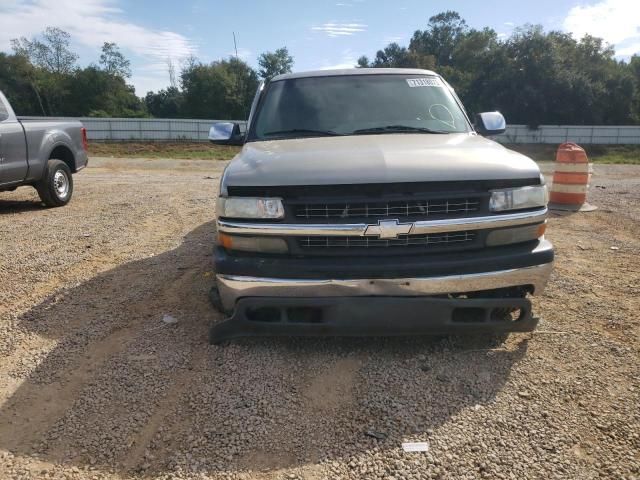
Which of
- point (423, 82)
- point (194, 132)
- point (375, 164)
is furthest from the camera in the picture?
point (194, 132)

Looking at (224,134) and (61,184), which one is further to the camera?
(61,184)

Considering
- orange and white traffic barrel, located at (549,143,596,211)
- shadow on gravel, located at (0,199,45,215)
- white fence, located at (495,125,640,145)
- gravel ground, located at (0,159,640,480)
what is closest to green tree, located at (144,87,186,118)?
white fence, located at (495,125,640,145)

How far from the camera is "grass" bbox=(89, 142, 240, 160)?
22.6 meters

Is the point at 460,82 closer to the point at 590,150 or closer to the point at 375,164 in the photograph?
the point at 590,150

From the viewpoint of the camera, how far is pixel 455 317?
9.81ft

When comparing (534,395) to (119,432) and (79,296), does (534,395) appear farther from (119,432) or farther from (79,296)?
(79,296)

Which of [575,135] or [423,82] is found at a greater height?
[423,82]

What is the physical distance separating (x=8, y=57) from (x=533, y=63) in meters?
51.3

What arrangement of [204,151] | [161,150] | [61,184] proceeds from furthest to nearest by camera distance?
[204,151]
[161,150]
[61,184]

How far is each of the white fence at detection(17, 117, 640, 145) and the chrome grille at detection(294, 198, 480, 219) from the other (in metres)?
24.6

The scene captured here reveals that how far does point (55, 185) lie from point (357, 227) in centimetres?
699

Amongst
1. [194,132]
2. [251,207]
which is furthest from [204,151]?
[251,207]

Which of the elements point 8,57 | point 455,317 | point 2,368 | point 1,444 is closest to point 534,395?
point 455,317

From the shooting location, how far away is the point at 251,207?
2.73 m
